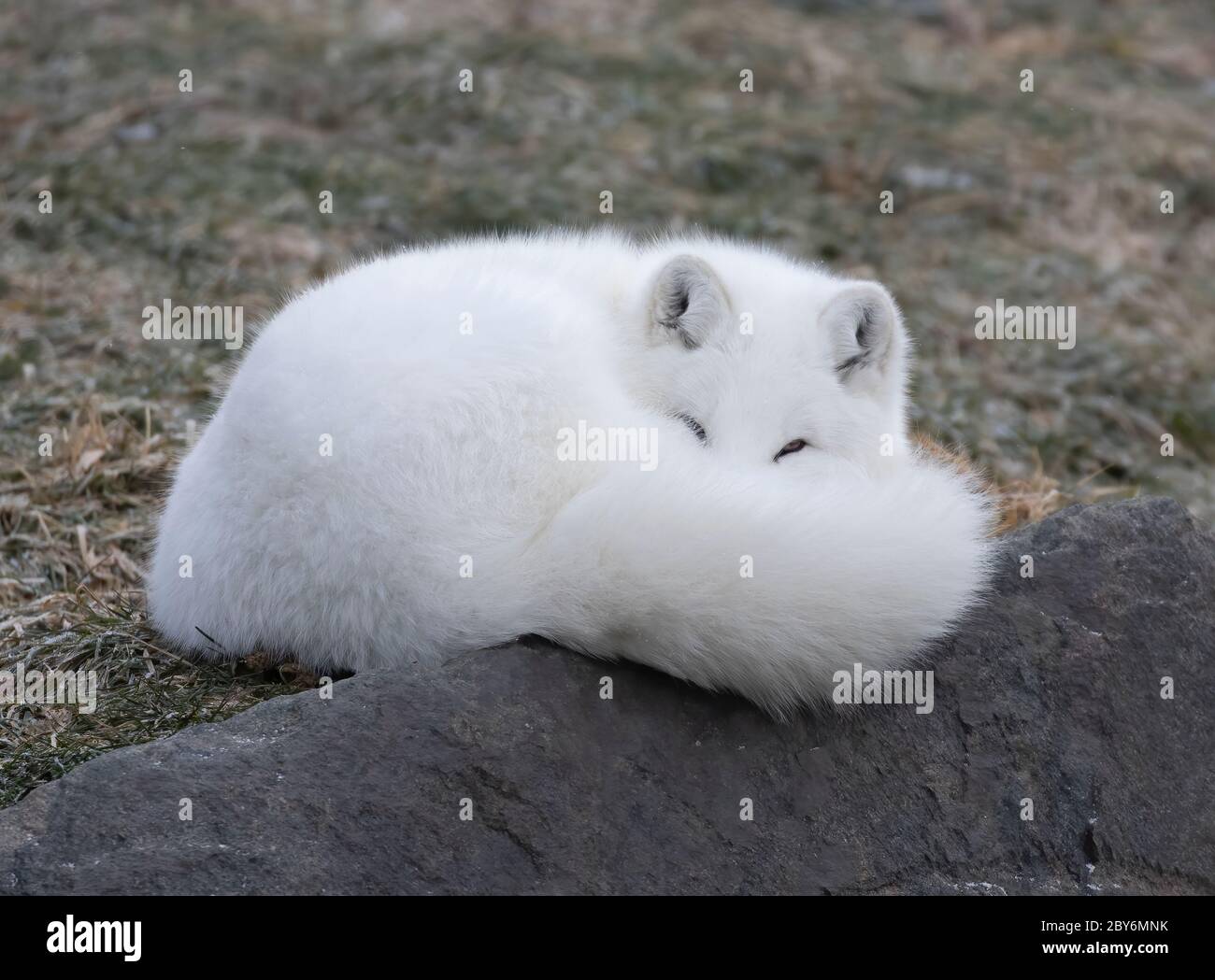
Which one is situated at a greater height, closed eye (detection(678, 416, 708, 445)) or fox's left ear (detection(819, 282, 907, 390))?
fox's left ear (detection(819, 282, 907, 390))

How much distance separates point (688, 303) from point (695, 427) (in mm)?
381

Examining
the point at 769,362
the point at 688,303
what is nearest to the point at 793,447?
the point at 769,362

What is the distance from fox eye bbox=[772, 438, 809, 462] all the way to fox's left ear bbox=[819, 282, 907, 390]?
279 mm

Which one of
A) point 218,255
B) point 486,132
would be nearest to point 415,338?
point 218,255

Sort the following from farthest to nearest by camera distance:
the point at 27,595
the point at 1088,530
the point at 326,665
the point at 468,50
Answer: the point at 468,50 → the point at 27,595 → the point at 1088,530 → the point at 326,665

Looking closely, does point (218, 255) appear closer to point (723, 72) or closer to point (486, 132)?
point (486, 132)

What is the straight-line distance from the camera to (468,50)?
365 inches

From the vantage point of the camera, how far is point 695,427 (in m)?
3.62

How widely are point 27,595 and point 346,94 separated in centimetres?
531
